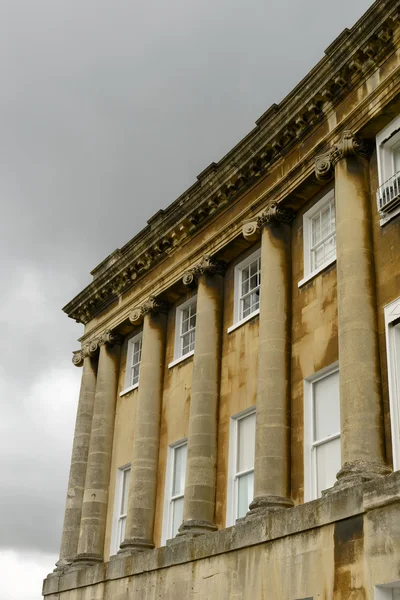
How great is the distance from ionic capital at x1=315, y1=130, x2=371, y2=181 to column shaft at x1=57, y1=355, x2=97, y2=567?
12.8 metres

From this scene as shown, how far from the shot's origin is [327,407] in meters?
16.7

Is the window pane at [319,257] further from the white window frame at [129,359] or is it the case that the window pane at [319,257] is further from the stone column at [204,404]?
the white window frame at [129,359]

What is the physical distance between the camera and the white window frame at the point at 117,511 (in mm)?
23672

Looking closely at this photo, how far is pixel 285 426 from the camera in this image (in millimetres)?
17281

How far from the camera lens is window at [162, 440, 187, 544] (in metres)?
21.2

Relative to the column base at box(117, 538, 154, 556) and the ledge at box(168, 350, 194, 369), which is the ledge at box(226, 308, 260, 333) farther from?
the column base at box(117, 538, 154, 556)

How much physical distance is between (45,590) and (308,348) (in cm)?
1312

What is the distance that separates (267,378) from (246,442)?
89.3 inches

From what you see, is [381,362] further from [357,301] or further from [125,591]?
[125,591]

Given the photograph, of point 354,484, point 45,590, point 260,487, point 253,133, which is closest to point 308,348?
point 260,487

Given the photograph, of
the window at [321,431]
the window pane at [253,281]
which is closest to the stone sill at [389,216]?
the window at [321,431]

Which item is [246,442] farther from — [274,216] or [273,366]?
[274,216]

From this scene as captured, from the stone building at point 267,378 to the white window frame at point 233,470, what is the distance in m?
0.03

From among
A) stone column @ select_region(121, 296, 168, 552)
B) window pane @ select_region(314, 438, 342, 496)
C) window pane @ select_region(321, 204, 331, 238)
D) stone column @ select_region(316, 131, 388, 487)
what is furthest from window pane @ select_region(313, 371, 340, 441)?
stone column @ select_region(121, 296, 168, 552)
